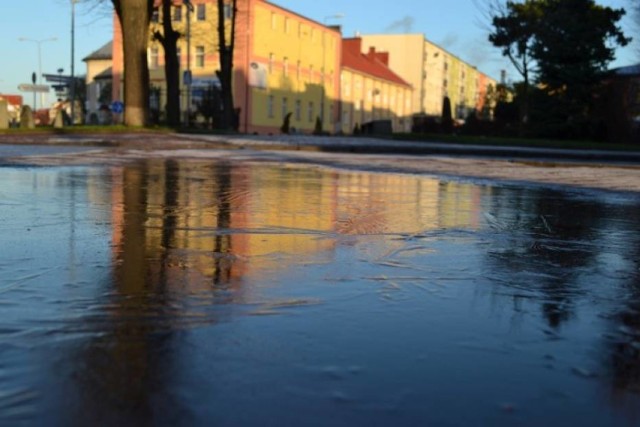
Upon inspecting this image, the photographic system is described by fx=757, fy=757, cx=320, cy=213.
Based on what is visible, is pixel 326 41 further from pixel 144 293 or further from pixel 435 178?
pixel 144 293

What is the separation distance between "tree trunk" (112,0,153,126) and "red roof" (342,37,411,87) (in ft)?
172

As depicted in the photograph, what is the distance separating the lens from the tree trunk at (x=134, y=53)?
2498 cm

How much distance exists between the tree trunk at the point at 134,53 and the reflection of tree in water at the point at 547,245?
1855cm

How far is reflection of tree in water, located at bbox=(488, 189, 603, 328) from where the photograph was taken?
13.1 feet

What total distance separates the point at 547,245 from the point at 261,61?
56.9 metres

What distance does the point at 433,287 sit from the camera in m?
4.02

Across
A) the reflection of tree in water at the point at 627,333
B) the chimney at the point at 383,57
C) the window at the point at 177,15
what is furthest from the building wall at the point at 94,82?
the reflection of tree in water at the point at 627,333

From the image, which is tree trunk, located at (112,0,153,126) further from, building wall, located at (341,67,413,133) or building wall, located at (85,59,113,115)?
building wall, located at (85,59,113,115)

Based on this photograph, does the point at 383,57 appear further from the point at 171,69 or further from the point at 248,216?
Answer: the point at 248,216

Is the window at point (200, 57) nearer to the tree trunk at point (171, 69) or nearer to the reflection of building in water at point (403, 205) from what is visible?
the tree trunk at point (171, 69)

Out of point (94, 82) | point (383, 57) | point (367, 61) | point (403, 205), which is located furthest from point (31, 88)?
point (383, 57)

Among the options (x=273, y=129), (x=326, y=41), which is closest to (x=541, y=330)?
(x=273, y=129)

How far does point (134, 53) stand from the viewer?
2517 cm

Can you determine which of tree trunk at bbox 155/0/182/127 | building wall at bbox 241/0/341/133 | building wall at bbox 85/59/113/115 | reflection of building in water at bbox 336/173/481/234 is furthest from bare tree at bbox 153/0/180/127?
building wall at bbox 85/59/113/115
